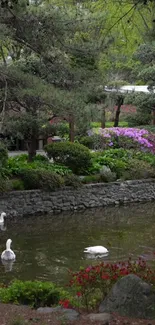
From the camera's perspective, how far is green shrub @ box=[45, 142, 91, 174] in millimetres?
20938

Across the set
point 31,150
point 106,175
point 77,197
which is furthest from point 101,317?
point 31,150

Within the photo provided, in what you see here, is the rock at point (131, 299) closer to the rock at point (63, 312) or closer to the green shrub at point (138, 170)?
the rock at point (63, 312)

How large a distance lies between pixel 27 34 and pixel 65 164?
8625 mm

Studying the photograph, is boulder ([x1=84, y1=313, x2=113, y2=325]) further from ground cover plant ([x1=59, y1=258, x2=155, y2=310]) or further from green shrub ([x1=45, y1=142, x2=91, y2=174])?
green shrub ([x1=45, y1=142, x2=91, y2=174])

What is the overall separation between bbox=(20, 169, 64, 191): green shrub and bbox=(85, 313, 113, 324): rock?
1286 cm

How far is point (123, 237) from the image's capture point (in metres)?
15.7

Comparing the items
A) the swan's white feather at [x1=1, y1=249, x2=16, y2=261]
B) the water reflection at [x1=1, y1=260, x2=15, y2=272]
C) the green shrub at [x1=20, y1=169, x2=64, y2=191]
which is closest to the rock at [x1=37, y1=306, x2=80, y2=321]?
the water reflection at [x1=1, y1=260, x2=15, y2=272]

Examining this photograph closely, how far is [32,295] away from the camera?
7496mm

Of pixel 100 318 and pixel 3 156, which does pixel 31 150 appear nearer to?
pixel 3 156

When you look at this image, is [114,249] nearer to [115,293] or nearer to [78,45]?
[78,45]

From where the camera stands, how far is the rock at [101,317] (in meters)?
6.33

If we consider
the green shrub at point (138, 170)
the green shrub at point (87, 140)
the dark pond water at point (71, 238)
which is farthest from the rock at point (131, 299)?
the green shrub at point (87, 140)

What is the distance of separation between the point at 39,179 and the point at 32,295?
12.0 m

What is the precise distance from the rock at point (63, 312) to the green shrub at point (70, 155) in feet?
46.0
